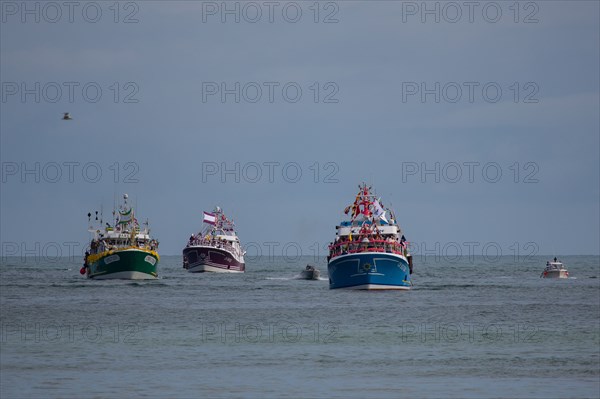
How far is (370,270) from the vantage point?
275 ft

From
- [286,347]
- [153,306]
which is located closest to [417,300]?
[153,306]

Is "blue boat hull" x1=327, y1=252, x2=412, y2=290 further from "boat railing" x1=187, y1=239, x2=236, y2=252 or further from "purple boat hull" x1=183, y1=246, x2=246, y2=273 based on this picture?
"boat railing" x1=187, y1=239, x2=236, y2=252

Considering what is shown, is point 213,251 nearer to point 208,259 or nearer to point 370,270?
point 208,259

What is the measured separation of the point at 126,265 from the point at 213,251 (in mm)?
38608

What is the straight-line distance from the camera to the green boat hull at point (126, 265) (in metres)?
112

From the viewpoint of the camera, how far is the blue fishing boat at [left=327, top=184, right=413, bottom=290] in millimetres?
83562

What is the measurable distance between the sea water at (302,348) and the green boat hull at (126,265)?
31.1m

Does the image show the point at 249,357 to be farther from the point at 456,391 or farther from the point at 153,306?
the point at 153,306

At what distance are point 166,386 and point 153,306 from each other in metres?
39.4

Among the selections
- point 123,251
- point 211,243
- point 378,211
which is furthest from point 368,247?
point 211,243

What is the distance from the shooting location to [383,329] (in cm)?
5403

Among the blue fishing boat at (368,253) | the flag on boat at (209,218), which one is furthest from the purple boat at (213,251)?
the blue fishing boat at (368,253)

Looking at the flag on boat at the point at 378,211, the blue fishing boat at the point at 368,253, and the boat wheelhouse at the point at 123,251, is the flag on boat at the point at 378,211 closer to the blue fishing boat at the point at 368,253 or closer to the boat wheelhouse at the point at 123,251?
the blue fishing boat at the point at 368,253

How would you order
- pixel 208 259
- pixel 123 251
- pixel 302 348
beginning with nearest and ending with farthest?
pixel 302 348, pixel 123 251, pixel 208 259
